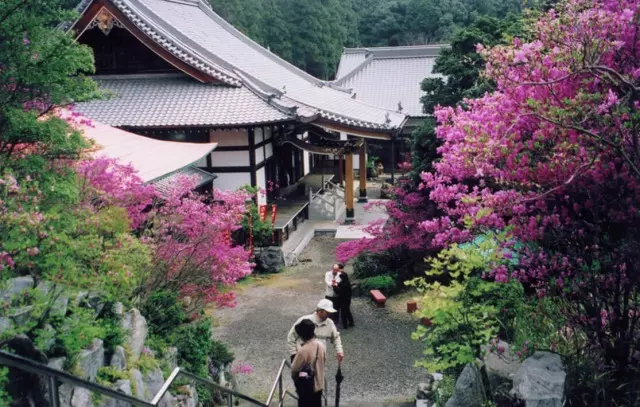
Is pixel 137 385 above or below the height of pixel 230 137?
below

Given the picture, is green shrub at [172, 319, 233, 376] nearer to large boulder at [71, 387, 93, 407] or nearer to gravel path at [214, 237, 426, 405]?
gravel path at [214, 237, 426, 405]

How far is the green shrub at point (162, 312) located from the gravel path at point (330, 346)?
1641 mm

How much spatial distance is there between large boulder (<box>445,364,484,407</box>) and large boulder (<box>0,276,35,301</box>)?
4152 millimetres

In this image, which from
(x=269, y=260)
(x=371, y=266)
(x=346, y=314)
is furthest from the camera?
(x=269, y=260)

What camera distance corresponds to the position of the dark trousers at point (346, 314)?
10688 millimetres

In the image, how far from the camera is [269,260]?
587 inches

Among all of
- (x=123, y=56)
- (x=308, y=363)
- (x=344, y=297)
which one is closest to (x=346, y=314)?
(x=344, y=297)

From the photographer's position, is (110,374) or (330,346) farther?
(330,346)

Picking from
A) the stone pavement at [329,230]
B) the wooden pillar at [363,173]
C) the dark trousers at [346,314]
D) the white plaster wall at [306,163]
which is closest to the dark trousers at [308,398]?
the dark trousers at [346,314]

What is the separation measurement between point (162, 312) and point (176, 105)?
9.40 meters

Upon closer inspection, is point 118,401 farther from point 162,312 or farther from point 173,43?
point 173,43

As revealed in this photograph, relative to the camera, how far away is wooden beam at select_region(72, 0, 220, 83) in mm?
15875

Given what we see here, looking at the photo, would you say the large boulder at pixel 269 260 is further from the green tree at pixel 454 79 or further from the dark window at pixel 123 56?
the dark window at pixel 123 56

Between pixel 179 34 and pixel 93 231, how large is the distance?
1276 centimetres
